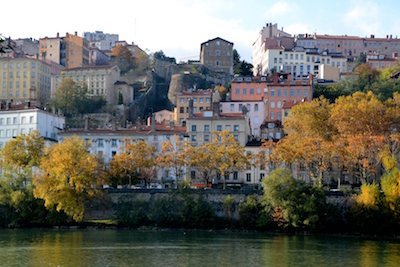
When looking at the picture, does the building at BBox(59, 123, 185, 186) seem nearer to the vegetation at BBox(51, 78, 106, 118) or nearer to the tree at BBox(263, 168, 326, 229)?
the vegetation at BBox(51, 78, 106, 118)

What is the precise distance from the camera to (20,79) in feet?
361

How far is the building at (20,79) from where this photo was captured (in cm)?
11000

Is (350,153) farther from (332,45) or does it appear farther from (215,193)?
(332,45)

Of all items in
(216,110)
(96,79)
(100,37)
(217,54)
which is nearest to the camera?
(216,110)

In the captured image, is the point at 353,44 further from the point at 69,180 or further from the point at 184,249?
the point at 184,249

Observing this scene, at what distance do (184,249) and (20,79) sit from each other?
67.3 metres

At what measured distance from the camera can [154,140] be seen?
83375 millimetres

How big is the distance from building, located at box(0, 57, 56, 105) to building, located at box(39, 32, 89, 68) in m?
12.2

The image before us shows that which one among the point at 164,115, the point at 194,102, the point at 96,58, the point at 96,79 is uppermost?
the point at 96,58

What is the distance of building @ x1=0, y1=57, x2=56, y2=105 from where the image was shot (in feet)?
361

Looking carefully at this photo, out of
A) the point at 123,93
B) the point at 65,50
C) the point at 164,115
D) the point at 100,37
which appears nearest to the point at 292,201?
the point at 164,115

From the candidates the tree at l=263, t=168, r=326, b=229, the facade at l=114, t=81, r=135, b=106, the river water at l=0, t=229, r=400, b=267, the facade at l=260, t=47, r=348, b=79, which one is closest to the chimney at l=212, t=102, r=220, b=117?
the tree at l=263, t=168, r=326, b=229

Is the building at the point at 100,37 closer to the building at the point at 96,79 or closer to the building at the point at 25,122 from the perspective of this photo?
the building at the point at 96,79

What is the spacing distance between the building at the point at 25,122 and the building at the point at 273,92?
78.4 feet
